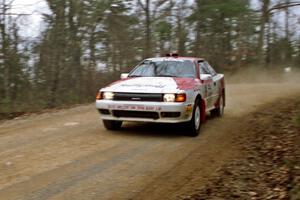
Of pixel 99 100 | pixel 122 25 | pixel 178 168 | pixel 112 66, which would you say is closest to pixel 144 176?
pixel 178 168

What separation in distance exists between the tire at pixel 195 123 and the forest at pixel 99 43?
5.78 metres

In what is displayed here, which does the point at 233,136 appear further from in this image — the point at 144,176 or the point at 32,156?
the point at 32,156

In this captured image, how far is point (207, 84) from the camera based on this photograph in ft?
34.3

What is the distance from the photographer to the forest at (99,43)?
1559 centimetres

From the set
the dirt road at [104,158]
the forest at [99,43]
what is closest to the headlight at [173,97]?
the dirt road at [104,158]

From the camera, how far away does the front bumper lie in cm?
871

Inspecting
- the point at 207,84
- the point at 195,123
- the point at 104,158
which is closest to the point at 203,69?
the point at 207,84

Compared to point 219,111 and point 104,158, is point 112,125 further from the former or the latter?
point 219,111

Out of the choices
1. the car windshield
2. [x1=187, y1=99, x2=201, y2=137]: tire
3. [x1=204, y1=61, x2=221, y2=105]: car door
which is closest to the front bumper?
[x1=187, y1=99, x2=201, y2=137]: tire

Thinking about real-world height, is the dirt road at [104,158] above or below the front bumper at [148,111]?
below

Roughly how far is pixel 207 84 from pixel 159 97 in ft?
6.74

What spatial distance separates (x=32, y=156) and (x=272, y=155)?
3.84 meters

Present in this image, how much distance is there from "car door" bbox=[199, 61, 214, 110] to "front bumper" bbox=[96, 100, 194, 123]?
47.7 inches

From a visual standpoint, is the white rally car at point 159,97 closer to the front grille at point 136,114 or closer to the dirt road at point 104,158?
the front grille at point 136,114
